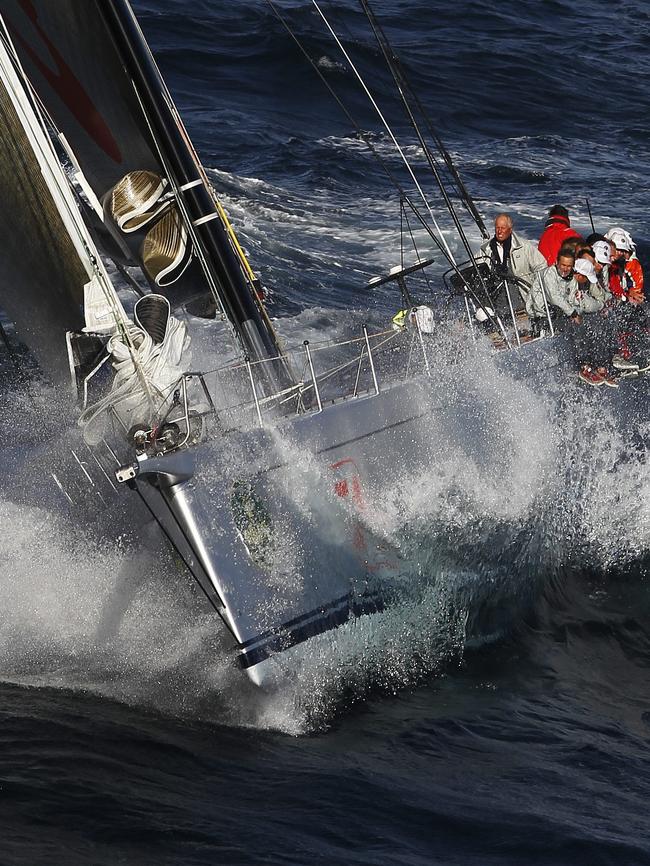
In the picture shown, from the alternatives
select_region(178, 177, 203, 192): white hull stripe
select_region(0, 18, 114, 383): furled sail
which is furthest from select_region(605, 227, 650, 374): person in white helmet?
select_region(0, 18, 114, 383): furled sail

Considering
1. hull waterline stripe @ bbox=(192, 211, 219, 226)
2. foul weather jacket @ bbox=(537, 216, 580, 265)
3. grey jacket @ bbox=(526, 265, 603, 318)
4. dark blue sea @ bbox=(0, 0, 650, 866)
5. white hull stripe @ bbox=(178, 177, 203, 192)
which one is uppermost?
white hull stripe @ bbox=(178, 177, 203, 192)

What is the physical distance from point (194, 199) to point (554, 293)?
287 centimetres

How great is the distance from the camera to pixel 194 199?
7.38m

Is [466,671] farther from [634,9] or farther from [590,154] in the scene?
[634,9]

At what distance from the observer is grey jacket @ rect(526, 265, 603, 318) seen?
9.06 meters

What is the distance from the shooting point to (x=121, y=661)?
24.7 ft

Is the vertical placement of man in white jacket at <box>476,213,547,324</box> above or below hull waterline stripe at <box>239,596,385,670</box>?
above

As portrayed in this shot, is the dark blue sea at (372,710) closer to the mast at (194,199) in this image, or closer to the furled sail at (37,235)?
the furled sail at (37,235)

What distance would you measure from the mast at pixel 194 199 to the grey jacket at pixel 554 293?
2.25 meters

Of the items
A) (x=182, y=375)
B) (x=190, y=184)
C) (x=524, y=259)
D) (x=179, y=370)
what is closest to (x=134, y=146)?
(x=190, y=184)

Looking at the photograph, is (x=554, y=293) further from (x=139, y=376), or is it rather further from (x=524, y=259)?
(x=139, y=376)

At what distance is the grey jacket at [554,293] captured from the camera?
9.06 meters

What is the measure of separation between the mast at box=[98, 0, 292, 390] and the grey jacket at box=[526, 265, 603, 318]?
7.40 ft

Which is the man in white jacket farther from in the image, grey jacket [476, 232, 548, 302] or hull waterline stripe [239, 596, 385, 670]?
hull waterline stripe [239, 596, 385, 670]
